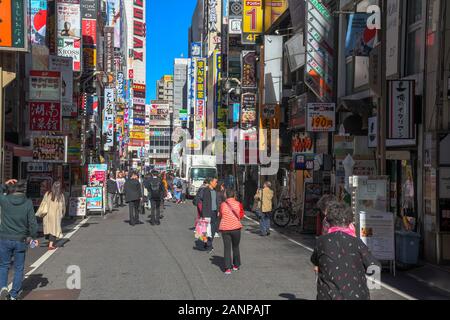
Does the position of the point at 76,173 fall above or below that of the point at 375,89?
below

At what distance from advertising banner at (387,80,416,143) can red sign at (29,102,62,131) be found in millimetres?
12231

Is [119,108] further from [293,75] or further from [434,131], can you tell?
[434,131]

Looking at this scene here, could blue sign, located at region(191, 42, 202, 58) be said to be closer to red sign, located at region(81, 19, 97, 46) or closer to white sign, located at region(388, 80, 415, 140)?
red sign, located at region(81, 19, 97, 46)

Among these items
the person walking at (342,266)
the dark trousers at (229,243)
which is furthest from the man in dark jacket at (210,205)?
the person walking at (342,266)

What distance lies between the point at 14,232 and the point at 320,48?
16525 millimetres

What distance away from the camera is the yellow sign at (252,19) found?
39750mm

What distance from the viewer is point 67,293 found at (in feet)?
28.9

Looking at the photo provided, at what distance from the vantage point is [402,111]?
14.1 m

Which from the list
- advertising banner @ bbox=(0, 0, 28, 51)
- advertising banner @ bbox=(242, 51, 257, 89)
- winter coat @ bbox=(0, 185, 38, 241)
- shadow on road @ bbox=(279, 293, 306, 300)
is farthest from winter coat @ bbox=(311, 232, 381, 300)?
advertising banner @ bbox=(242, 51, 257, 89)

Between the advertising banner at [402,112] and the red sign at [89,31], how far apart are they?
31927 mm

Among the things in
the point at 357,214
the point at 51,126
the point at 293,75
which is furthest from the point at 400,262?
the point at 293,75

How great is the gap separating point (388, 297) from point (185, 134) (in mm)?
92102

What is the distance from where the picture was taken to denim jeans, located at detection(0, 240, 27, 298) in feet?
26.9

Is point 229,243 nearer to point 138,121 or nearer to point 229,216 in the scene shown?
point 229,216
